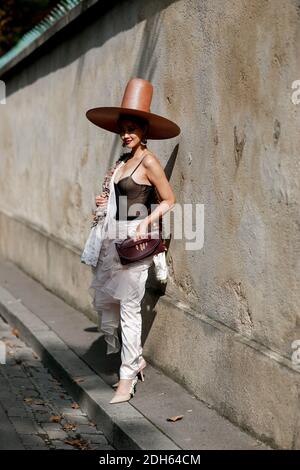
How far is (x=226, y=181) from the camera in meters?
6.04

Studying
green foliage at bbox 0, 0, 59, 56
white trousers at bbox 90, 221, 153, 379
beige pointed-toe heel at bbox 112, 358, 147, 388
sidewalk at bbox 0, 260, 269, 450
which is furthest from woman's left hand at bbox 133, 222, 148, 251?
green foliage at bbox 0, 0, 59, 56

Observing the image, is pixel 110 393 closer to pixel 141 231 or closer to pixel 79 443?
pixel 79 443

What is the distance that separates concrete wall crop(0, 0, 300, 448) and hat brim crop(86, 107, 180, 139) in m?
0.19

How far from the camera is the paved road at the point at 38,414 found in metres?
5.86

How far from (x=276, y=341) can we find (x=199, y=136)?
1.80 m

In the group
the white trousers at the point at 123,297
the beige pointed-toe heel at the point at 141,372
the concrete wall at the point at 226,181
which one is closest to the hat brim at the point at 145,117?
the concrete wall at the point at 226,181

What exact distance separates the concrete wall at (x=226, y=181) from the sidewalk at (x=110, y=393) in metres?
0.12

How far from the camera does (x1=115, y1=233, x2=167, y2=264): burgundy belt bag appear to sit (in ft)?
21.1

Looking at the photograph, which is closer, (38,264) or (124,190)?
(124,190)

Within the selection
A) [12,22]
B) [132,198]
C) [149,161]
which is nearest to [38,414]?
[132,198]

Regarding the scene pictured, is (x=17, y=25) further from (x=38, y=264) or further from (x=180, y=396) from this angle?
(x=180, y=396)

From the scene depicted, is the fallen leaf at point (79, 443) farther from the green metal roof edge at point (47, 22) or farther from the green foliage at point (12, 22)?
the green foliage at point (12, 22)

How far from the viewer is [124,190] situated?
655 centimetres
